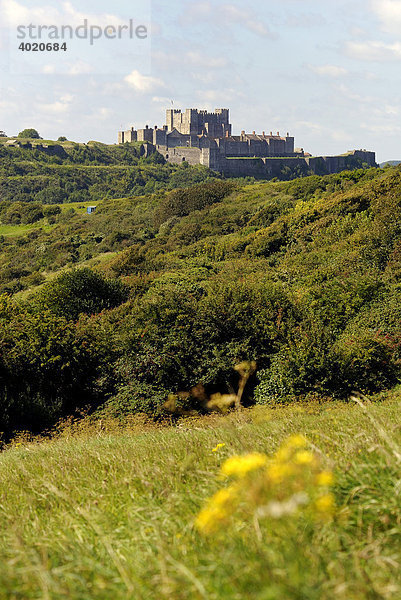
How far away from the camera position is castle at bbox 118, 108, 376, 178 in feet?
418

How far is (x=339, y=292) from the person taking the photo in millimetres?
17141

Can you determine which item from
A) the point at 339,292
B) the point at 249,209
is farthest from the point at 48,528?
the point at 249,209

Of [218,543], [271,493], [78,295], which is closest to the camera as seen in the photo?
[271,493]

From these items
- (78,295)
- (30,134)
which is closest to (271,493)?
(78,295)

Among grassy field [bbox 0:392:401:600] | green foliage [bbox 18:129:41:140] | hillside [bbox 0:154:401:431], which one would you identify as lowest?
hillside [bbox 0:154:401:431]

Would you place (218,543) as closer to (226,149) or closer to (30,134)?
(226,149)

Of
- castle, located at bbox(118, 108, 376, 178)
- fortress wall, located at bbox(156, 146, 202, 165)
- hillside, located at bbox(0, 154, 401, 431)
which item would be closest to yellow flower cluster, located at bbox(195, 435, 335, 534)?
hillside, located at bbox(0, 154, 401, 431)

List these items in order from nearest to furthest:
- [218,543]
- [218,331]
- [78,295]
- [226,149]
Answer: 1. [218,543]
2. [218,331]
3. [78,295]
4. [226,149]

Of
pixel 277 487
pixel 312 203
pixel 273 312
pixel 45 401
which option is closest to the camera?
pixel 277 487

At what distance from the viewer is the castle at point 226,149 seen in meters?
128

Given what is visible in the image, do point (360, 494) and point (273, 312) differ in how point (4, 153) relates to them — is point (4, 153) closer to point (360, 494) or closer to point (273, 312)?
point (273, 312)

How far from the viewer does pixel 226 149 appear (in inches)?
5241

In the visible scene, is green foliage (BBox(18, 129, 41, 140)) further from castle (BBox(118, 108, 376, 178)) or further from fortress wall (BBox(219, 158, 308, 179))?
fortress wall (BBox(219, 158, 308, 179))

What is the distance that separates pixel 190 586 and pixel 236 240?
30704 mm
